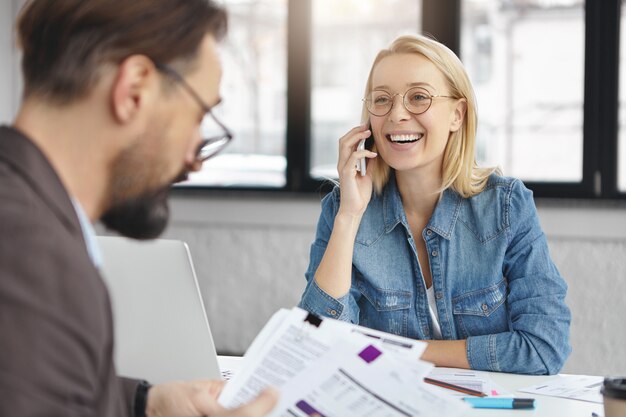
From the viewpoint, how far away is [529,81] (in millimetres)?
3777

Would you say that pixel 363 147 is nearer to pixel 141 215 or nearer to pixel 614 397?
pixel 614 397

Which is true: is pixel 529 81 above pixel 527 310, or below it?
above

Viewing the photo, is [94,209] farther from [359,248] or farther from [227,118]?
[227,118]

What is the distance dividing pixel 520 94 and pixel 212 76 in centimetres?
299

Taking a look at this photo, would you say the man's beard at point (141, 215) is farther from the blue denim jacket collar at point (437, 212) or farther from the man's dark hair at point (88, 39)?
the blue denim jacket collar at point (437, 212)

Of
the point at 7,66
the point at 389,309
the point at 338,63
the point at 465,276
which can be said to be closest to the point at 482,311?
the point at 465,276

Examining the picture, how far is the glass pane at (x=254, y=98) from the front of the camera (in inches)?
162

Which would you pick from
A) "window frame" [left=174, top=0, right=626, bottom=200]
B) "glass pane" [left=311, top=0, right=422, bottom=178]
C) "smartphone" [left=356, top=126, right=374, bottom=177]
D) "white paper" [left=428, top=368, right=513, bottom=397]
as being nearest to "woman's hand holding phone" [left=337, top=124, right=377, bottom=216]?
"smartphone" [left=356, top=126, right=374, bottom=177]

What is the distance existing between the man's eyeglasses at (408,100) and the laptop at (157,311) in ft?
2.73

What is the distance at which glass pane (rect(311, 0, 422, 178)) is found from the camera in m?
3.99

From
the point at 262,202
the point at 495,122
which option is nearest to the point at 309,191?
the point at 262,202

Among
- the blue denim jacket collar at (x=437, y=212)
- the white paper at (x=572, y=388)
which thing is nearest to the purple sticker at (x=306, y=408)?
Result: the white paper at (x=572, y=388)

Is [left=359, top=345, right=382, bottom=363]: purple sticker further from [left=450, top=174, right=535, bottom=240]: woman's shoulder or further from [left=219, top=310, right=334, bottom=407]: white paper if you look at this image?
[left=450, top=174, right=535, bottom=240]: woman's shoulder

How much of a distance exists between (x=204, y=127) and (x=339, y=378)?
40 centimetres
